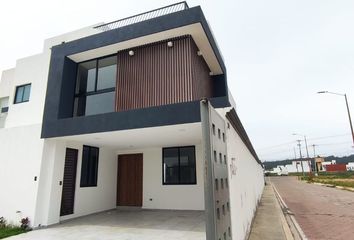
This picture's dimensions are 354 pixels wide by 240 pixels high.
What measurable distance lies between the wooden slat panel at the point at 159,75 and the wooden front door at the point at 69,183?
2.77 meters

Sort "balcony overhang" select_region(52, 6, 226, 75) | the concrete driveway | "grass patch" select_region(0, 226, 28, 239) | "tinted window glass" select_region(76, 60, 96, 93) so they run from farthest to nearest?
"tinted window glass" select_region(76, 60, 96, 93) → "balcony overhang" select_region(52, 6, 226, 75) → "grass patch" select_region(0, 226, 28, 239) → the concrete driveway

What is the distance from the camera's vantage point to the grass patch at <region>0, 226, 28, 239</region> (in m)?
7.36

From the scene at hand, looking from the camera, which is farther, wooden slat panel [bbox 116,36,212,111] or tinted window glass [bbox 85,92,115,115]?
tinted window glass [bbox 85,92,115,115]

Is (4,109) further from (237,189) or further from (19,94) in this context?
(237,189)

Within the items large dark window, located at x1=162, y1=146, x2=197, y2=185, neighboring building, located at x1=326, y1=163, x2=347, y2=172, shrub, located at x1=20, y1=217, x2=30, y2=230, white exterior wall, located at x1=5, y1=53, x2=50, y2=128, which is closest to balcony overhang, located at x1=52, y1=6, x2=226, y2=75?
white exterior wall, located at x1=5, y1=53, x2=50, y2=128

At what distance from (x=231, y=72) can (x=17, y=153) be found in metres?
11.6

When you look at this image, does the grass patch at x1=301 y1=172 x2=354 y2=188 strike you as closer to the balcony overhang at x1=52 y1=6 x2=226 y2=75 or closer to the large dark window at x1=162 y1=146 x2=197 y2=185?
the large dark window at x1=162 y1=146 x2=197 y2=185

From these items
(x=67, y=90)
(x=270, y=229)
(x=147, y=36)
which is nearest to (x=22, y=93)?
(x=67, y=90)

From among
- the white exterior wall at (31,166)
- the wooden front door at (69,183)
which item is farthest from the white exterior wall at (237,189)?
the wooden front door at (69,183)

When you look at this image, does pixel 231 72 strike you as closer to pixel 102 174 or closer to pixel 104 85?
pixel 104 85

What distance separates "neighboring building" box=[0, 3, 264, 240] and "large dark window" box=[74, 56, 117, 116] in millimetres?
45

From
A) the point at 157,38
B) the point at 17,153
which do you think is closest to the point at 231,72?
the point at 157,38

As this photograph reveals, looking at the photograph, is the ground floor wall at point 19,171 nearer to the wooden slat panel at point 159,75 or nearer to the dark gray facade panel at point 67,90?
the dark gray facade panel at point 67,90

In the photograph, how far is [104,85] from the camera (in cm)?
1025
